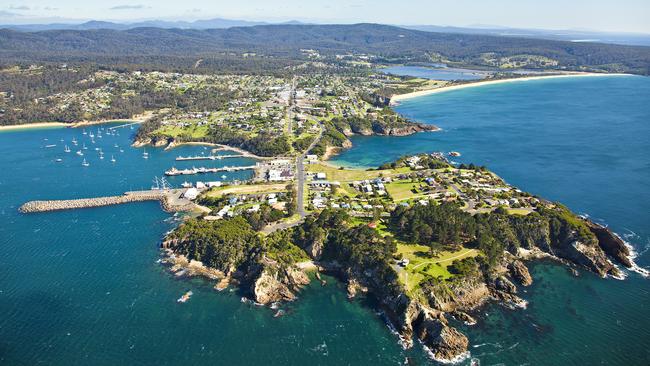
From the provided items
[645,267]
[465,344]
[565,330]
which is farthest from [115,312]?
[645,267]

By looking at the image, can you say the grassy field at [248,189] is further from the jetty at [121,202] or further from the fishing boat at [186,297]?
the fishing boat at [186,297]

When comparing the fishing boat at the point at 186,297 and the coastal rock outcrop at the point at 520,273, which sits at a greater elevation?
the coastal rock outcrop at the point at 520,273

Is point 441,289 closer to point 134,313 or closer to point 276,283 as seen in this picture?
point 276,283

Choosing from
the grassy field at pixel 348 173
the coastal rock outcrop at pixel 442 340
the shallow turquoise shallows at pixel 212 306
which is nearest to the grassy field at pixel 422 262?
the coastal rock outcrop at pixel 442 340

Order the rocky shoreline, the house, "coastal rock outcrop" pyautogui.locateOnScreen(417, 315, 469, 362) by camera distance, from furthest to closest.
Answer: the house → the rocky shoreline → "coastal rock outcrop" pyautogui.locateOnScreen(417, 315, 469, 362)

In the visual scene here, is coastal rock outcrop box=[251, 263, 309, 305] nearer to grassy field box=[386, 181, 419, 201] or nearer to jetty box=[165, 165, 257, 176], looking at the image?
grassy field box=[386, 181, 419, 201]

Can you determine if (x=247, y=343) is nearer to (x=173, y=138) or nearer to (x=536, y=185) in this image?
(x=536, y=185)

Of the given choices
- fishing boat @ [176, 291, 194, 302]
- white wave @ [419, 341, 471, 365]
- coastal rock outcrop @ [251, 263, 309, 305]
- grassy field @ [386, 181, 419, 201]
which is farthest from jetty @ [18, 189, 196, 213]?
white wave @ [419, 341, 471, 365]

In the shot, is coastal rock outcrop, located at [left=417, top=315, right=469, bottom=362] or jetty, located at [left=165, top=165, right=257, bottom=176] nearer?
coastal rock outcrop, located at [left=417, top=315, right=469, bottom=362]
